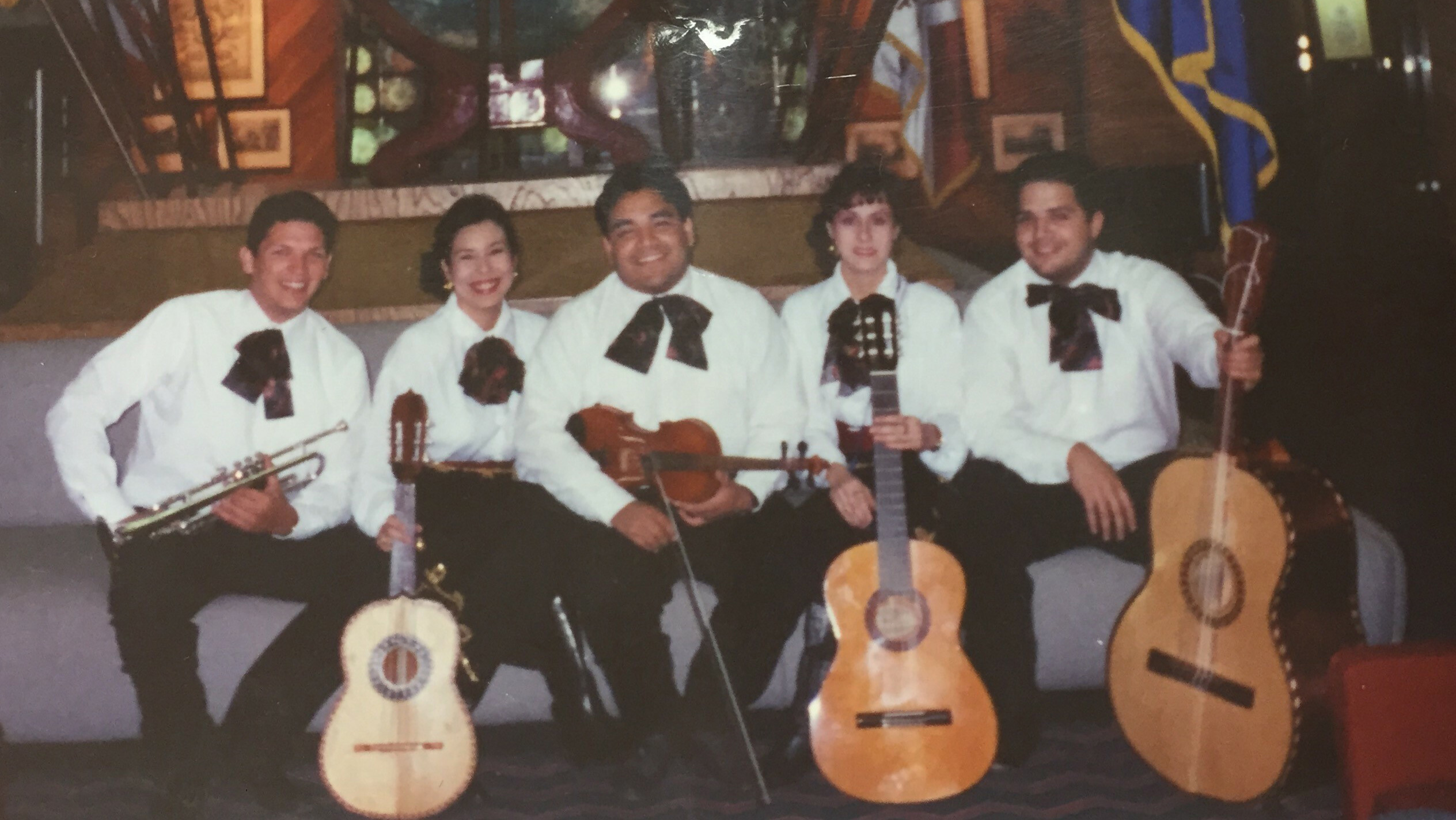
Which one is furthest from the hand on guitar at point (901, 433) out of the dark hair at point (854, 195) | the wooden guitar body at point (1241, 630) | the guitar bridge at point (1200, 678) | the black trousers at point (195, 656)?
the black trousers at point (195, 656)

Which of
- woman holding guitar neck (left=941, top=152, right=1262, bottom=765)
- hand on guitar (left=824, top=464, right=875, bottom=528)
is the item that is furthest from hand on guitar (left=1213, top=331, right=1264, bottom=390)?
hand on guitar (left=824, top=464, right=875, bottom=528)

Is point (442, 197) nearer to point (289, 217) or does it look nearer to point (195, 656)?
point (289, 217)

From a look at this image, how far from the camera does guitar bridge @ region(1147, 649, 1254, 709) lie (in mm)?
1720

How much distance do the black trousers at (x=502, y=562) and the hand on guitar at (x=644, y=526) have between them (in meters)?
0.08

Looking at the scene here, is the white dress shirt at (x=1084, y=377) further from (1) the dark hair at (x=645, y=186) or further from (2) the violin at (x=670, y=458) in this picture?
(1) the dark hair at (x=645, y=186)

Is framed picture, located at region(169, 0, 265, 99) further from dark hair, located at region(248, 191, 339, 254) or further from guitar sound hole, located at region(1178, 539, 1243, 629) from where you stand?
guitar sound hole, located at region(1178, 539, 1243, 629)

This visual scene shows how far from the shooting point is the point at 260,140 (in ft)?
8.75

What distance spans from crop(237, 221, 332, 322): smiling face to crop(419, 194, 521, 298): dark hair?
24 centimetres

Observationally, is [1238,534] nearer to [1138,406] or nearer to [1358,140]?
[1138,406]

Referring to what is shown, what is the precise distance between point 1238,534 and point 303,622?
70.2 inches

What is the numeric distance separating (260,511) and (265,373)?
30cm

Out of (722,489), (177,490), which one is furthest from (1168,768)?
(177,490)

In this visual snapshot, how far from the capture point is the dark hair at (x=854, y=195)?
2.14m

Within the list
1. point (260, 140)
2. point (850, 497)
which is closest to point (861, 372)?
point (850, 497)
